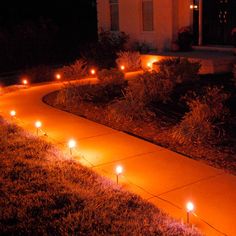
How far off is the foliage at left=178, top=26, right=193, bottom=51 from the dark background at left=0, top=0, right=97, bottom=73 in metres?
7.51

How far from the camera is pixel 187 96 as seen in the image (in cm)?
950

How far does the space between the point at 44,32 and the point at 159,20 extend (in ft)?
24.7

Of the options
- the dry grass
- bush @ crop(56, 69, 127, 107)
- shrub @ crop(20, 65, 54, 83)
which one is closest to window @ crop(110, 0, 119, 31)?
shrub @ crop(20, 65, 54, 83)

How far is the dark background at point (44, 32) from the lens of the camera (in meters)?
21.1

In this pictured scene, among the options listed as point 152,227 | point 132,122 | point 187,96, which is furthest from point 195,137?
point 152,227

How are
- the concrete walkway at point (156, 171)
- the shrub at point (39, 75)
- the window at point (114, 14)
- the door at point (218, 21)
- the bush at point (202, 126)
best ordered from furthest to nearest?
the window at point (114, 14) → the door at point (218, 21) → the shrub at point (39, 75) → the bush at point (202, 126) → the concrete walkway at point (156, 171)

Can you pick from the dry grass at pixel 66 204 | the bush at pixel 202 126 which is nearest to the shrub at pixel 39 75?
the bush at pixel 202 126

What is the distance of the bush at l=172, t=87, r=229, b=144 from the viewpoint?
7.34 meters

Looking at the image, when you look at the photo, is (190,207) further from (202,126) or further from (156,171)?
(202,126)

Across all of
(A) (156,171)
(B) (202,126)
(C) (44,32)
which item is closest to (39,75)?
(C) (44,32)

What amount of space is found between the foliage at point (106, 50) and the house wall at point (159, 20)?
546 mm

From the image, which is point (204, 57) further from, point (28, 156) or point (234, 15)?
point (28, 156)

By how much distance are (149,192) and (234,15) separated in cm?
1192

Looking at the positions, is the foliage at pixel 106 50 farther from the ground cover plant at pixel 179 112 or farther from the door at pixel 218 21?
the ground cover plant at pixel 179 112
